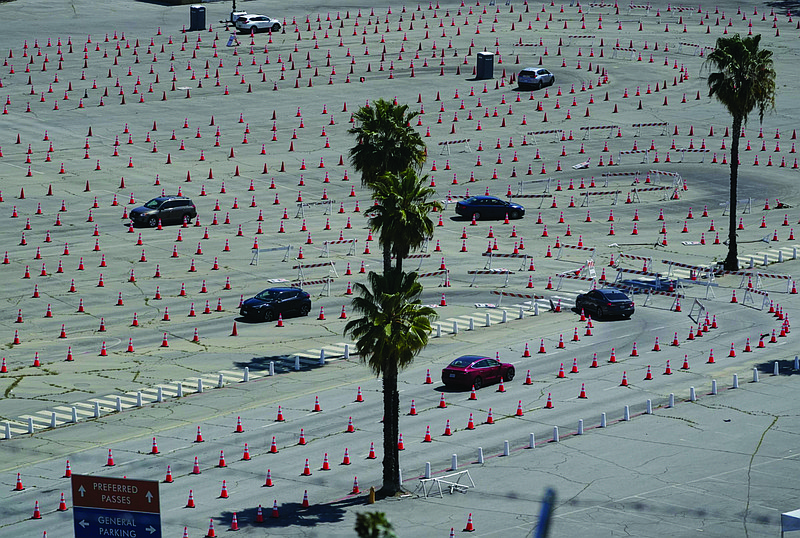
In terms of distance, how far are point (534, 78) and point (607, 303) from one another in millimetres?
45211

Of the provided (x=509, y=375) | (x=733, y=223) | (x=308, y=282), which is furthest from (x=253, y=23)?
(x=509, y=375)

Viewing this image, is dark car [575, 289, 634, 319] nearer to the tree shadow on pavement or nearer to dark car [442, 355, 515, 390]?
dark car [442, 355, 515, 390]

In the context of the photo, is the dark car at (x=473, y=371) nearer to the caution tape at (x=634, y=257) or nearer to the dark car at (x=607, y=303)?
the dark car at (x=607, y=303)

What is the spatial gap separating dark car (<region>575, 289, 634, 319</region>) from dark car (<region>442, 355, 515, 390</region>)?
10.3 meters

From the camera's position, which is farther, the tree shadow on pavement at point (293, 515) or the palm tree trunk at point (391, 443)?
the palm tree trunk at point (391, 443)

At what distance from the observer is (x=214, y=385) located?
5244cm

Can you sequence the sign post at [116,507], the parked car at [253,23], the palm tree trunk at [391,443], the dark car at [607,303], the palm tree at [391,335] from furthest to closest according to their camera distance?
the parked car at [253,23], the dark car at [607,303], the palm tree at [391,335], the palm tree trunk at [391,443], the sign post at [116,507]

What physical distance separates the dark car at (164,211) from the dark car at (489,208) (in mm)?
14973

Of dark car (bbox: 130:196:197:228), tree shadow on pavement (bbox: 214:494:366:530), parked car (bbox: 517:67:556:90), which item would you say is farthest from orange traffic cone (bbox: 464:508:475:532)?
parked car (bbox: 517:67:556:90)

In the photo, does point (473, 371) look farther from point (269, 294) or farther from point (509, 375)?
point (269, 294)

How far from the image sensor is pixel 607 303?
6100 cm

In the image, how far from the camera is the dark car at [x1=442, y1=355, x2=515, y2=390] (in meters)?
51.1

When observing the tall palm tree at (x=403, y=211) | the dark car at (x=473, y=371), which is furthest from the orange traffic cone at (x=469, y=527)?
the dark car at (x=473, y=371)

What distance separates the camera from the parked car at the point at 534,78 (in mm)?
103625
